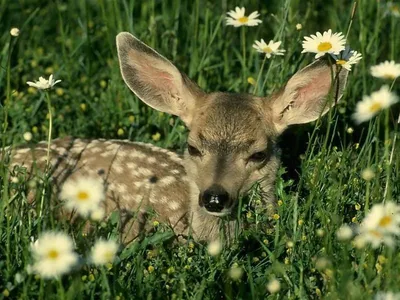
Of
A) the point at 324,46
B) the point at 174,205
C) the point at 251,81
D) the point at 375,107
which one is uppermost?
the point at 375,107

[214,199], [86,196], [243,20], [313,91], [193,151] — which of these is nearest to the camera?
[86,196]

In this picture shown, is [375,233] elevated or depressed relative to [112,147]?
elevated

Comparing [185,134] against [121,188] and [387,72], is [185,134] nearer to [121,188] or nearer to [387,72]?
[121,188]

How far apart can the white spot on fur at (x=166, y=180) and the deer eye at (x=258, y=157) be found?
0.74 m

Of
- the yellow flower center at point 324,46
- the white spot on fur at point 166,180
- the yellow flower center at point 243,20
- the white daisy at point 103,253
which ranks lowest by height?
the white spot on fur at point 166,180

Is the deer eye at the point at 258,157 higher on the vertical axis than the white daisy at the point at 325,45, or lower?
lower

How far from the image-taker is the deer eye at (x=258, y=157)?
5.57 meters

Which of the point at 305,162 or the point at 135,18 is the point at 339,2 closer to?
the point at 135,18

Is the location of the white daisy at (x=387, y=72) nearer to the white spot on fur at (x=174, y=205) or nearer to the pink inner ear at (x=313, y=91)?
the pink inner ear at (x=313, y=91)

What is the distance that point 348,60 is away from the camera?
5.55 m

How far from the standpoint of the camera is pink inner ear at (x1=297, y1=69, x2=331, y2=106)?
5.88m

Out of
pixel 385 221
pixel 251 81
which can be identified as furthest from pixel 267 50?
pixel 385 221

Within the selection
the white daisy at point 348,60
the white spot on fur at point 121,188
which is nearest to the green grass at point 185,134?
the white daisy at point 348,60

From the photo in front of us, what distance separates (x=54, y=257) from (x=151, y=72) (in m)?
2.30
